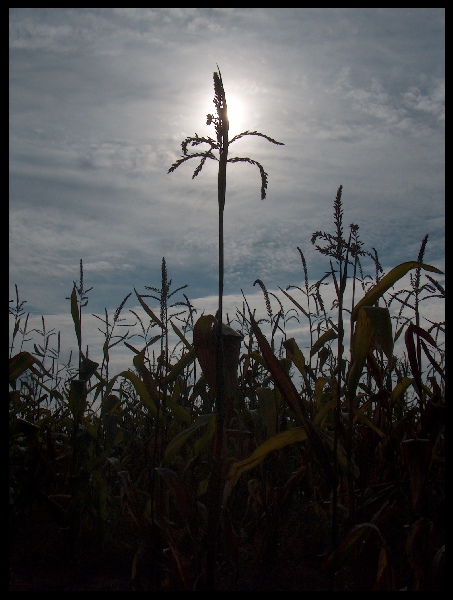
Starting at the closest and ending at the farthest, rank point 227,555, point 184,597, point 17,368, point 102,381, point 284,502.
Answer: point 184,597, point 227,555, point 284,502, point 17,368, point 102,381

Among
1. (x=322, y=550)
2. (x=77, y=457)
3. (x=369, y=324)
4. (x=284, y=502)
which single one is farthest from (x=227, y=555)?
(x=369, y=324)

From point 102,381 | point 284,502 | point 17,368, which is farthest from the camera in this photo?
point 102,381

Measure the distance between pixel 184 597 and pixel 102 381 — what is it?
57.1 inches

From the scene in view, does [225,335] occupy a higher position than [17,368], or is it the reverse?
[225,335]

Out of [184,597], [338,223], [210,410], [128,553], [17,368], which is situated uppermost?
[338,223]

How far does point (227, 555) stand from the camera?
1948 millimetres

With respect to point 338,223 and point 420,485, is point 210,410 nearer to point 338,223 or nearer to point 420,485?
point 420,485

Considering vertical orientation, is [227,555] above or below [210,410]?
below

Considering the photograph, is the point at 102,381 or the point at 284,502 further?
the point at 102,381

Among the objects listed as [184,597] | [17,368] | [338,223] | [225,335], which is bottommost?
[184,597]

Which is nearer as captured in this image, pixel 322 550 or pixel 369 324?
pixel 369 324
